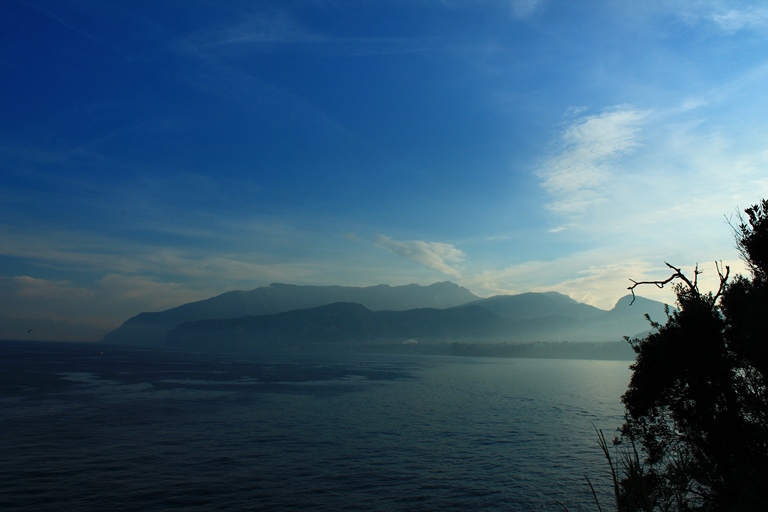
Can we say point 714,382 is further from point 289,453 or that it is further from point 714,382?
point 289,453

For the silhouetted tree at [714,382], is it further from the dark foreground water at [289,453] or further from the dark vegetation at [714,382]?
the dark foreground water at [289,453]

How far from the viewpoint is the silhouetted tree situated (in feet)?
74.8

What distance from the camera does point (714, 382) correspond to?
1037 inches

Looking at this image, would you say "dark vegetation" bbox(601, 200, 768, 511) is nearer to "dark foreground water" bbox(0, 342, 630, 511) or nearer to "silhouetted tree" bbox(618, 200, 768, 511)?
"silhouetted tree" bbox(618, 200, 768, 511)

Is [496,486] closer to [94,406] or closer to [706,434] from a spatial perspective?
[706,434]

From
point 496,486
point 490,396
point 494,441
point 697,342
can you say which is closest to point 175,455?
point 496,486

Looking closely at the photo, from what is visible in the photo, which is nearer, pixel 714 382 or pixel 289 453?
pixel 714 382

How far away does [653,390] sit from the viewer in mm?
28172

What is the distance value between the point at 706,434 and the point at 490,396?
3450 inches

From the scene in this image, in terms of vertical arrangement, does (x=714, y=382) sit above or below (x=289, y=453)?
above

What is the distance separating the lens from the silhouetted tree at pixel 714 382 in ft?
74.8

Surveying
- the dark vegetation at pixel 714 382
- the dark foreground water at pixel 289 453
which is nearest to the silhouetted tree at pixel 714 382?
the dark vegetation at pixel 714 382

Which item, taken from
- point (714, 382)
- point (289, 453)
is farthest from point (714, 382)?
point (289, 453)

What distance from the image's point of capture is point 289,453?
49.4 metres
